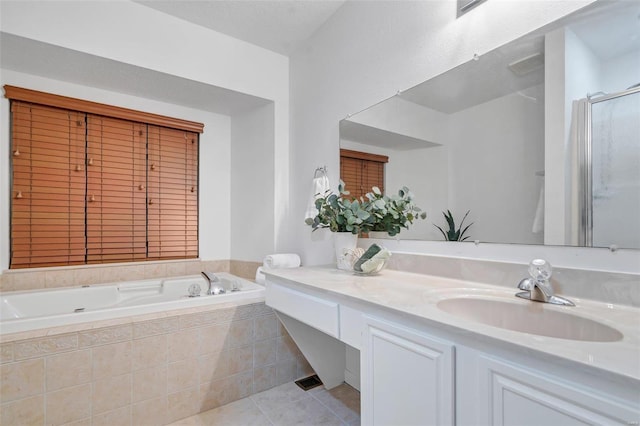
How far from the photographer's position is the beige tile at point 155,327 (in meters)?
1.71

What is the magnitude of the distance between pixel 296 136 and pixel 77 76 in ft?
5.51

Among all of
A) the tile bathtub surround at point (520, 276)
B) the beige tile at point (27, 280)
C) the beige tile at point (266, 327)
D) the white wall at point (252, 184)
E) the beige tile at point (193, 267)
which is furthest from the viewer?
the beige tile at point (193, 267)

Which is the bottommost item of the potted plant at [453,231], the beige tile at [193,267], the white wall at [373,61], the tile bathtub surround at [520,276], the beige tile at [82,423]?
the beige tile at [82,423]

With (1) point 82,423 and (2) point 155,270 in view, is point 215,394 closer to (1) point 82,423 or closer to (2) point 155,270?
(1) point 82,423

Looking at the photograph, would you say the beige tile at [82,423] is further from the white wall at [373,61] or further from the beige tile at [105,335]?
the white wall at [373,61]

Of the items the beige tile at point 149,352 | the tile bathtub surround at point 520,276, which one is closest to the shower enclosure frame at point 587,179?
the tile bathtub surround at point 520,276

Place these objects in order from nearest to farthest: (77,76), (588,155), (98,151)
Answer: (588,155)
(77,76)
(98,151)

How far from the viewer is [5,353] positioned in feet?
4.66

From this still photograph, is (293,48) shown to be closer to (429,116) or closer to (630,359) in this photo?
(429,116)

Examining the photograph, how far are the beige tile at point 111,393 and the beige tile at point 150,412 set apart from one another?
75 mm

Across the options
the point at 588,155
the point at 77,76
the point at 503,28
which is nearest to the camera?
the point at 588,155

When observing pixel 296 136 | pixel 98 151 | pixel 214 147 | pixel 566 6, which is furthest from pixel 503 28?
pixel 98 151

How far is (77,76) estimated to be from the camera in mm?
2316

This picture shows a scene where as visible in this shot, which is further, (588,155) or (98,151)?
(98,151)
